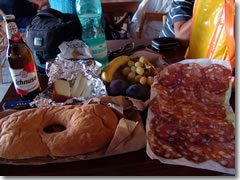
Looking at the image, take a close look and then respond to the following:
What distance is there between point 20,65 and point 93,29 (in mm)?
366

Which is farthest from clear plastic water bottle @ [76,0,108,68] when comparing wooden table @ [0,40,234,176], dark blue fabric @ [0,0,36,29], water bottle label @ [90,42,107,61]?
dark blue fabric @ [0,0,36,29]

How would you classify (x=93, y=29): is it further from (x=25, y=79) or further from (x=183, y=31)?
(x=183, y=31)

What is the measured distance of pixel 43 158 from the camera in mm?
439

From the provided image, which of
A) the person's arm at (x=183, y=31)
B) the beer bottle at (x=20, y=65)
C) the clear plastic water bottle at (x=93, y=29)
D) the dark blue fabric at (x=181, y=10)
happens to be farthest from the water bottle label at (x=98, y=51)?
the dark blue fabric at (x=181, y=10)

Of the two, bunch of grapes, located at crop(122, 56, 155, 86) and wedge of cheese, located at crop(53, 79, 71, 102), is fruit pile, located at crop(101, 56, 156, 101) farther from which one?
wedge of cheese, located at crop(53, 79, 71, 102)

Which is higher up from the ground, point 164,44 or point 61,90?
point 164,44

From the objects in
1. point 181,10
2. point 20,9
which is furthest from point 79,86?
point 20,9

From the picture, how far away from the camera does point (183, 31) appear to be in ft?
3.41

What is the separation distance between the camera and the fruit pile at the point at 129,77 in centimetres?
60

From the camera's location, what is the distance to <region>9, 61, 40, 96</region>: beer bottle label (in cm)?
57

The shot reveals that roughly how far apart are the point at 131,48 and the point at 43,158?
2.17 feet

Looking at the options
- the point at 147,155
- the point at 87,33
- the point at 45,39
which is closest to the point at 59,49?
the point at 45,39

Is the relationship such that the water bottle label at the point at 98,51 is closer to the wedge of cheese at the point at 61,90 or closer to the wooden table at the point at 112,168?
the wedge of cheese at the point at 61,90

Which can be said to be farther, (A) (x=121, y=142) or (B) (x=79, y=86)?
(B) (x=79, y=86)
